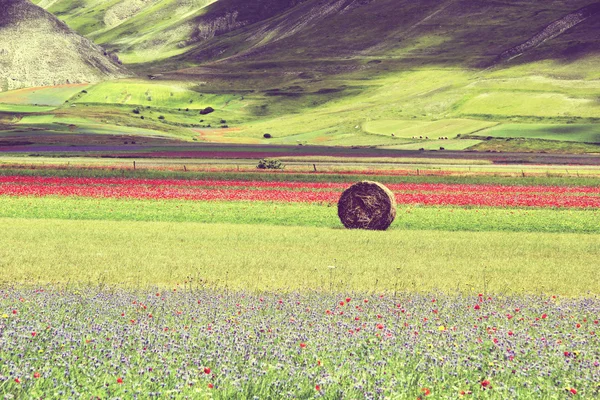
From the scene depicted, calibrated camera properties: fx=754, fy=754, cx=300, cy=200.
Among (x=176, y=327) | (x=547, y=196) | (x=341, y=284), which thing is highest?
(x=176, y=327)

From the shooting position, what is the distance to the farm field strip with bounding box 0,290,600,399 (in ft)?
31.5

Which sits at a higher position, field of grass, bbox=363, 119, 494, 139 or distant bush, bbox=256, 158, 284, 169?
distant bush, bbox=256, 158, 284, 169

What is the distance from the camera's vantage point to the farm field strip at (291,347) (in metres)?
9.61

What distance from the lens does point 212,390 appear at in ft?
31.0

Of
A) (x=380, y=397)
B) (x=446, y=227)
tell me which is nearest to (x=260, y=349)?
(x=380, y=397)

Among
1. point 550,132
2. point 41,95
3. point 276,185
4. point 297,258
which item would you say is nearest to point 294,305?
point 297,258

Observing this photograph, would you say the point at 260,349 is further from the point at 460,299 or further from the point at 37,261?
the point at 37,261

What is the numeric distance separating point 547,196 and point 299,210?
16.9m

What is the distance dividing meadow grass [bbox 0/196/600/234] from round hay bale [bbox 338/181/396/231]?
2.45ft

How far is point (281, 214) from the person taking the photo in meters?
38.8

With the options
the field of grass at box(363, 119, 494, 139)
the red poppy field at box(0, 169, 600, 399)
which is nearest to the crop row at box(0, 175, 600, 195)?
the red poppy field at box(0, 169, 600, 399)

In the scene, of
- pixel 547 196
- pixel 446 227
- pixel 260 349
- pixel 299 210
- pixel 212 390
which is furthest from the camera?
pixel 547 196

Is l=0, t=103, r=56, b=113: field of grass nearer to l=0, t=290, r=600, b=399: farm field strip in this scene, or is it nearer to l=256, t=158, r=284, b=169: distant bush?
l=256, t=158, r=284, b=169: distant bush

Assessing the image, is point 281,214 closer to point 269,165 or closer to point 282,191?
point 282,191
